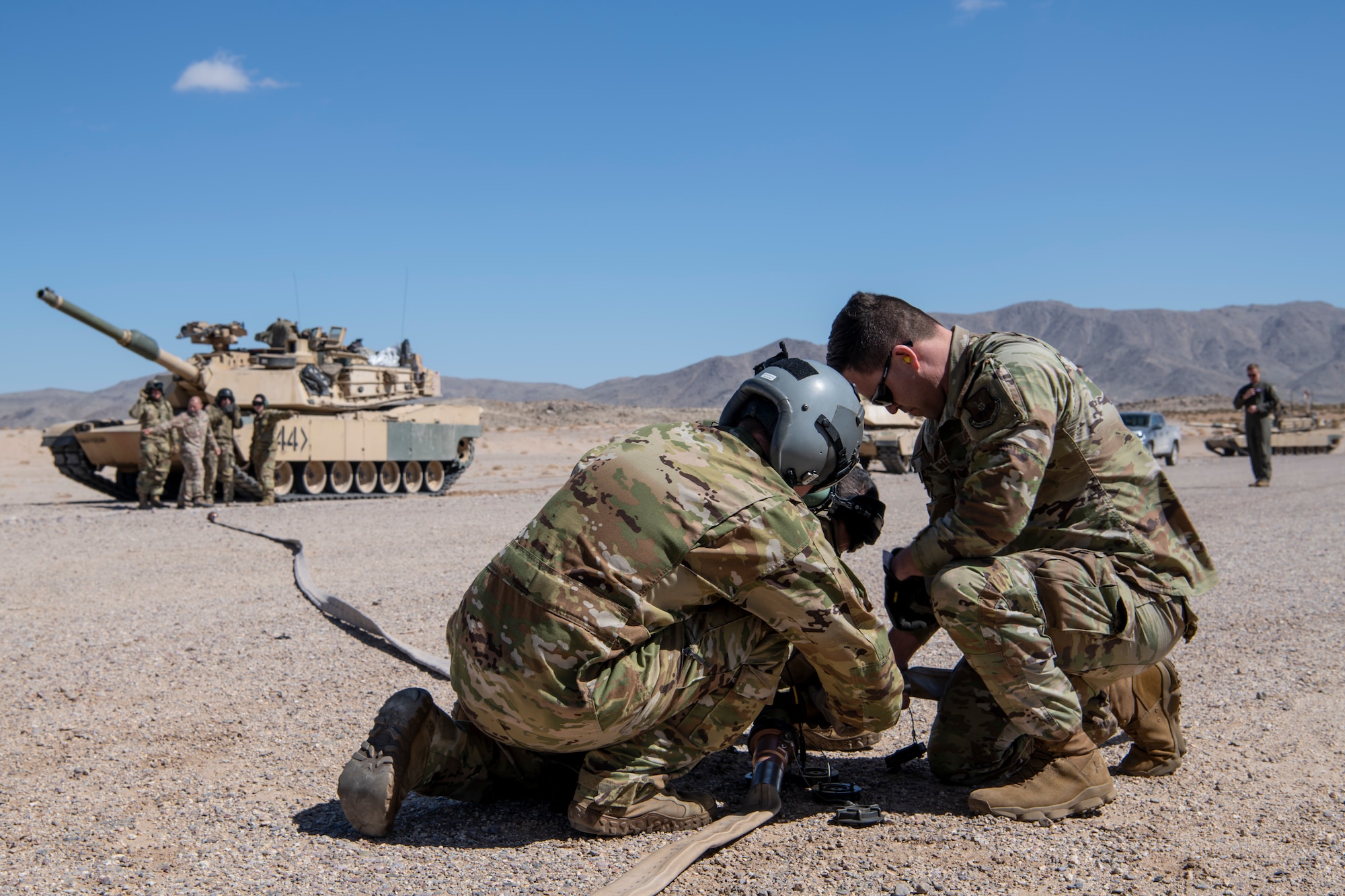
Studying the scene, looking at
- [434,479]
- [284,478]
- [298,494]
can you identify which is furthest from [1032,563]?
[434,479]

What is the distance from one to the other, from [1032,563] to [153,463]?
1587 centimetres

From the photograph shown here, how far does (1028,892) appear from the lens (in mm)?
2916

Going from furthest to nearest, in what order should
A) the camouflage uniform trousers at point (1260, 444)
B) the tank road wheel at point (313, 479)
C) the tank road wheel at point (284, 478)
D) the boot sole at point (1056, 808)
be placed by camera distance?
the tank road wheel at point (313, 479) < the tank road wheel at point (284, 478) < the camouflage uniform trousers at point (1260, 444) < the boot sole at point (1056, 808)

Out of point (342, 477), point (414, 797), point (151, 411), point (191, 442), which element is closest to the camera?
point (414, 797)

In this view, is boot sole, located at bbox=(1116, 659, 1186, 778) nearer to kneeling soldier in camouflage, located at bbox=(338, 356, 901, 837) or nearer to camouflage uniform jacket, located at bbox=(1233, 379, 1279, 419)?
kneeling soldier in camouflage, located at bbox=(338, 356, 901, 837)

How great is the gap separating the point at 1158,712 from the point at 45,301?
17.5 meters

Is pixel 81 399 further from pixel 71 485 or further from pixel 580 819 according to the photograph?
pixel 580 819

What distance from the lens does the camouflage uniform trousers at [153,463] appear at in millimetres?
16578

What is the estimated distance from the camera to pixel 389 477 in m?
21.4

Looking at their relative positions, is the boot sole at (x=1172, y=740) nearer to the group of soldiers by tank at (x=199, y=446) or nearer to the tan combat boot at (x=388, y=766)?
the tan combat boot at (x=388, y=766)

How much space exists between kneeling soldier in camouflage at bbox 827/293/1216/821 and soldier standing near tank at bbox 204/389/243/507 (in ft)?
50.6

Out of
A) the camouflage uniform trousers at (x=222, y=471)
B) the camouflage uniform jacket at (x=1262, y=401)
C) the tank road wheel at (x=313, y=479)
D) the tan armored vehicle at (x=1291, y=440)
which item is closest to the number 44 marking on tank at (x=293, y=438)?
the tank road wheel at (x=313, y=479)

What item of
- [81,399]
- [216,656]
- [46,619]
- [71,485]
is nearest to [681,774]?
[216,656]

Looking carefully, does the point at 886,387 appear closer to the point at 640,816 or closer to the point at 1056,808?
the point at 1056,808
